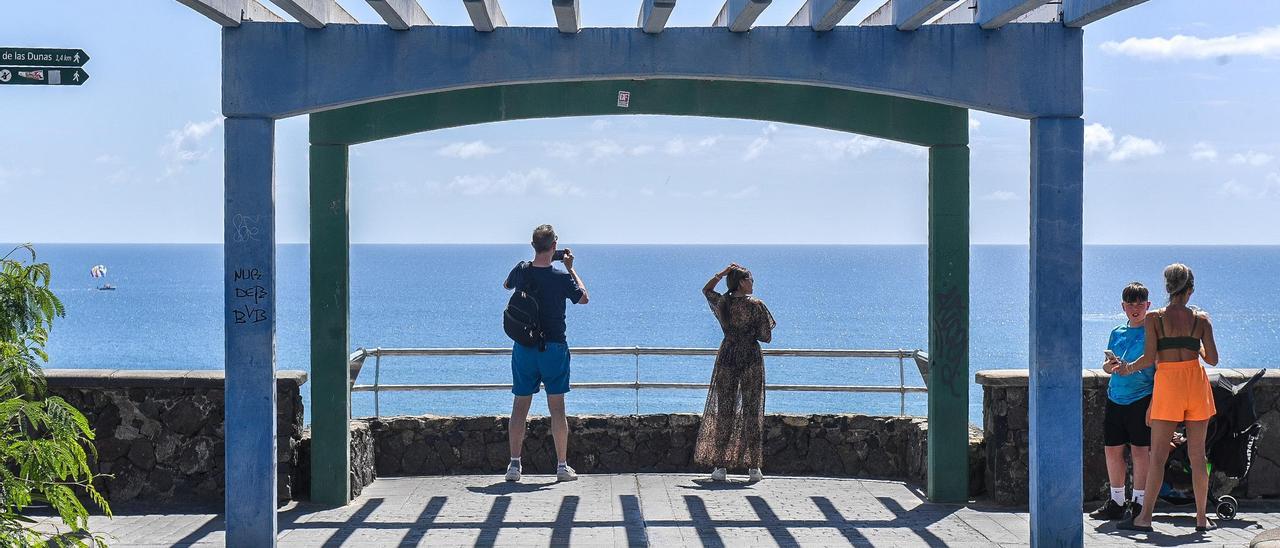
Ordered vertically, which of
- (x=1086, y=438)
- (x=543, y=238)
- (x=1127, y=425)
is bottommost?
(x=1086, y=438)

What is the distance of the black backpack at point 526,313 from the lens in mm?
9242

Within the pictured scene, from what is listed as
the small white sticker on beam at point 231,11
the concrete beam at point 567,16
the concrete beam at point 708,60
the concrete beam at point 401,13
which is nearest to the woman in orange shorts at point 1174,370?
the concrete beam at point 708,60

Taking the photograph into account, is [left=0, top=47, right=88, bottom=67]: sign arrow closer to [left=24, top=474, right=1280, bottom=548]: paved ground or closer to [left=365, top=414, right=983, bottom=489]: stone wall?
[left=24, top=474, right=1280, bottom=548]: paved ground

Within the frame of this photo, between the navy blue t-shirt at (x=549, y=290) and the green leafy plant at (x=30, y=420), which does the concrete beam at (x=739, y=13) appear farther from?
the green leafy plant at (x=30, y=420)

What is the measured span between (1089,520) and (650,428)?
124 inches

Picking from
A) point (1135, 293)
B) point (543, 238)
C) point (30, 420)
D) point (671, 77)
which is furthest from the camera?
point (543, 238)

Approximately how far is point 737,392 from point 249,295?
367 centimetres

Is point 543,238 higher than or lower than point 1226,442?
higher

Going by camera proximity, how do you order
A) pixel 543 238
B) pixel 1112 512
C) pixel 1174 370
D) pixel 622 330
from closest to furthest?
pixel 1174 370 < pixel 1112 512 < pixel 543 238 < pixel 622 330

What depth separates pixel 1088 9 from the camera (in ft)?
21.6

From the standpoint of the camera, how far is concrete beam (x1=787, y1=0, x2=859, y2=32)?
632cm

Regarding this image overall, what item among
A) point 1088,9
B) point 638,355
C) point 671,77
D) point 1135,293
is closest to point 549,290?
point 638,355

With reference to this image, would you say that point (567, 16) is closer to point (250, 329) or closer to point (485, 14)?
point (485, 14)

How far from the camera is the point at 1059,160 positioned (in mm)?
7043
